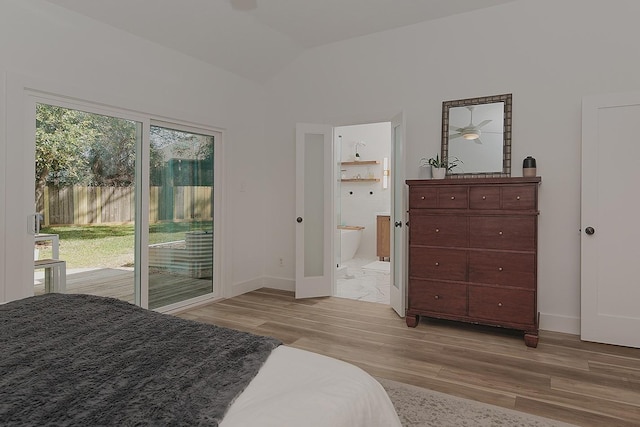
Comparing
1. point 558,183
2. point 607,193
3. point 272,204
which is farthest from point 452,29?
point 272,204

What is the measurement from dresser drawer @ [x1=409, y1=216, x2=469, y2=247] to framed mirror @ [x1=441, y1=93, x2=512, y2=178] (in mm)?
591

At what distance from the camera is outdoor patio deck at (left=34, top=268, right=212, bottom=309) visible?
3.22 m

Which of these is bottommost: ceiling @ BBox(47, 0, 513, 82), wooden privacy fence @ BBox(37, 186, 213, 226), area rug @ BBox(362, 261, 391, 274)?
area rug @ BBox(362, 261, 391, 274)

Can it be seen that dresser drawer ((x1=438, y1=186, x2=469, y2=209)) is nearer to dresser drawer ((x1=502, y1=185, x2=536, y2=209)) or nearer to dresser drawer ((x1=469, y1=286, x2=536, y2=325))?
dresser drawer ((x1=502, y1=185, x2=536, y2=209))

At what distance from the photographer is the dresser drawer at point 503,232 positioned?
308cm

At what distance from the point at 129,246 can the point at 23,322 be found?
230cm

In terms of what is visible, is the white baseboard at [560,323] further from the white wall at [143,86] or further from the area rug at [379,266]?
the white wall at [143,86]

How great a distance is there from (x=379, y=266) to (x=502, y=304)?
357cm

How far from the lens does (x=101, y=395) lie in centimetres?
90

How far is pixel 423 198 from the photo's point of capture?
3.50 m

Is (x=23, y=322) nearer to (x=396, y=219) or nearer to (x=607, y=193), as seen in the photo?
(x=396, y=219)

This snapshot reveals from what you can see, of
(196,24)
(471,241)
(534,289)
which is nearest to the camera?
(534,289)

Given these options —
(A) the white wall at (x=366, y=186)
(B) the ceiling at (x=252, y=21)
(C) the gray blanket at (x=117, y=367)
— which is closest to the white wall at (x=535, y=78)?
(B) the ceiling at (x=252, y=21)

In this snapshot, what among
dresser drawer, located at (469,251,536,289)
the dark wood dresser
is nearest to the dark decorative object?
the dark wood dresser
